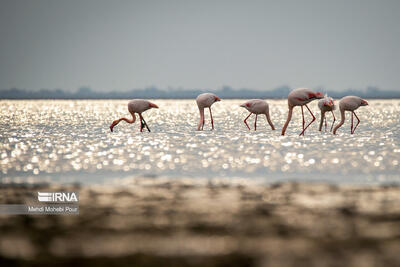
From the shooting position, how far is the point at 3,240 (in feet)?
13.3

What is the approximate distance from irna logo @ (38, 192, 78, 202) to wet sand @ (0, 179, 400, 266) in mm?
140

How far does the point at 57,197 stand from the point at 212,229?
237cm

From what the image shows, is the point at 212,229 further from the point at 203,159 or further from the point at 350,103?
the point at 350,103

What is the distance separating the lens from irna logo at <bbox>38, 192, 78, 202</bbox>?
5.63 meters

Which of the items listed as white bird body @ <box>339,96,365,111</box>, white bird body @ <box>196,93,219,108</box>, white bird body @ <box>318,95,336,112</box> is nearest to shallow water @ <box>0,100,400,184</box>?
white bird body @ <box>339,96,365,111</box>

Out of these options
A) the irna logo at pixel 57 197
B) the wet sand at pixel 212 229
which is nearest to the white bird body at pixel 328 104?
the wet sand at pixel 212 229

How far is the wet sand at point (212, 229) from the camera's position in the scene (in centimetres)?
357

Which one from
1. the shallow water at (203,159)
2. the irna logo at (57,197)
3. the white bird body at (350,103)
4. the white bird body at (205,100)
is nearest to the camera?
the irna logo at (57,197)

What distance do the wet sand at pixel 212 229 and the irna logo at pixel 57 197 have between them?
14 centimetres

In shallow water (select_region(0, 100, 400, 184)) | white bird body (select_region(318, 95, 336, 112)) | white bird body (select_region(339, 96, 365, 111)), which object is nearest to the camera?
shallow water (select_region(0, 100, 400, 184))

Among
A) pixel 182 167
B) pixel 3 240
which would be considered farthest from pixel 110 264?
pixel 182 167

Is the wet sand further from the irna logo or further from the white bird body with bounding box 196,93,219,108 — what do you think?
the white bird body with bounding box 196,93,219,108

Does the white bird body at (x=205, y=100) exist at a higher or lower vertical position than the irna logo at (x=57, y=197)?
higher

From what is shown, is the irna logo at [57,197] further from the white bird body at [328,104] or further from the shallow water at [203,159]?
the white bird body at [328,104]
